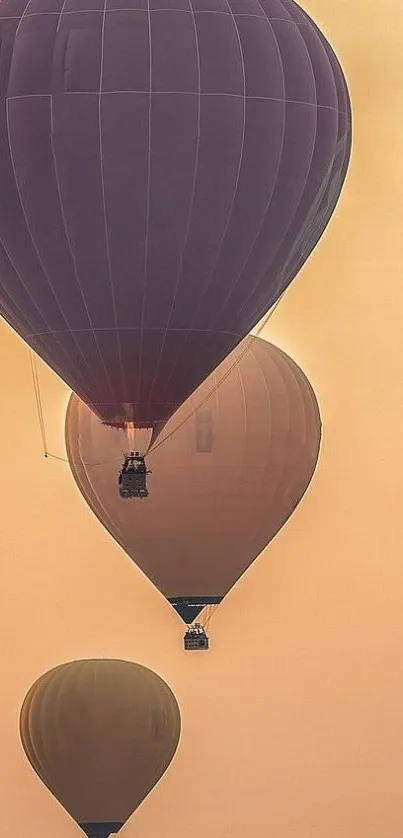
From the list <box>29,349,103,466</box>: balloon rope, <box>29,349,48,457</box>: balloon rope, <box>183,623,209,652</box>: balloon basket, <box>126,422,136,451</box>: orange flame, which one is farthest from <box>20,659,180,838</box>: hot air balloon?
<box>126,422,136,451</box>: orange flame

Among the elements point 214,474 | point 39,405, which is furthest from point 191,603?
point 39,405

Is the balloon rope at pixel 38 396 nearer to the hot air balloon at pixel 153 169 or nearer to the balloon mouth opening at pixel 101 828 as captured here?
the balloon mouth opening at pixel 101 828

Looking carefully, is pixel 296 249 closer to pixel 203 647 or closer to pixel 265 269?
pixel 265 269

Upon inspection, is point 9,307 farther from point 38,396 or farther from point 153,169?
point 38,396

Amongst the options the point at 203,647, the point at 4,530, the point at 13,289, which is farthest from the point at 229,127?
the point at 4,530

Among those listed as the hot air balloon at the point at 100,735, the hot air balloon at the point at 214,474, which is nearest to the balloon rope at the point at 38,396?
the hot air balloon at the point at 214,474

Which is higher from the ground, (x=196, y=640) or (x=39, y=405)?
(x=39, y=405)
